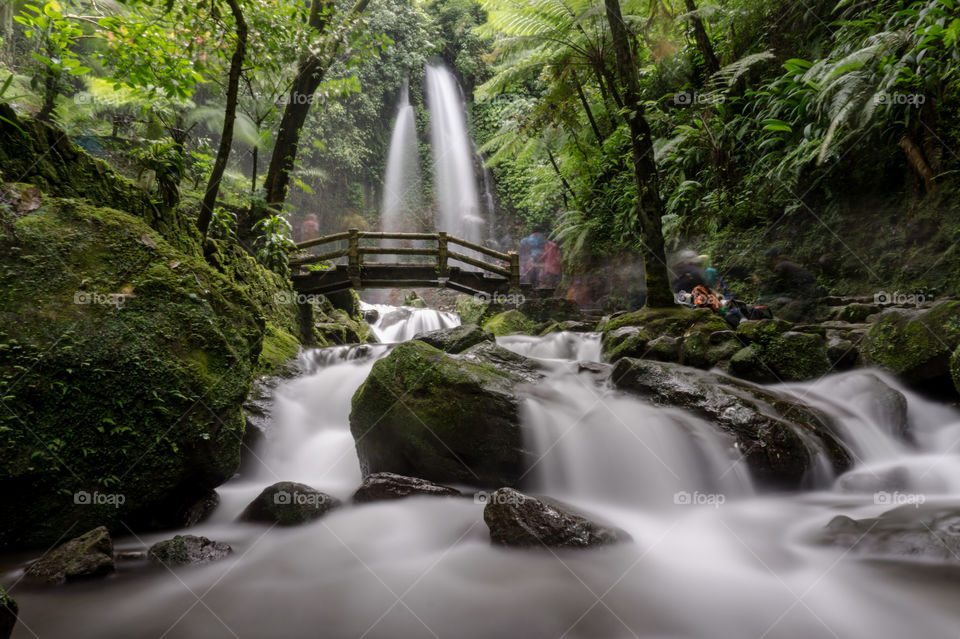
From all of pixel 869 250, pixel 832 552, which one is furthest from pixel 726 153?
pixel 832 552

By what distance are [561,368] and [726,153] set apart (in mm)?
5761

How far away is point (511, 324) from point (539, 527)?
727 cm

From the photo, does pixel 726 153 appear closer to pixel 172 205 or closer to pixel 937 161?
pixel 937 161

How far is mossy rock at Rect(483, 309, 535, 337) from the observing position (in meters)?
9.75

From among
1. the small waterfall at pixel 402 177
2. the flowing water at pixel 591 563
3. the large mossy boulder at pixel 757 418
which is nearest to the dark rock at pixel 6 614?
the flowing water at pixel 591 563

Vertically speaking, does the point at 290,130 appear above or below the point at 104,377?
above

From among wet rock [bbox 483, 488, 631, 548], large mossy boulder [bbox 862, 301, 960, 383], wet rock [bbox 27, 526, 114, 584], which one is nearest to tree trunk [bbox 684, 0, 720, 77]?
large mossy boulder [bbox 862, 301, 960, 383]

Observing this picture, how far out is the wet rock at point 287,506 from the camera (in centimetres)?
312

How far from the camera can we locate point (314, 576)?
257cm

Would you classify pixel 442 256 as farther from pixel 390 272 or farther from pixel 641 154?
pixel 641 154

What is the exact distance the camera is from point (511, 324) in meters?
9.88

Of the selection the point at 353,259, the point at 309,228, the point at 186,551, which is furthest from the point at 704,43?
the point at 309,228

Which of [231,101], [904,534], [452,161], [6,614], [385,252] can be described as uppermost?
[452,161]

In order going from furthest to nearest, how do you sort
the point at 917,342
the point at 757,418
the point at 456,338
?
1. the point at 456,338
2. the point at 917,342
3. the point at 757,418
